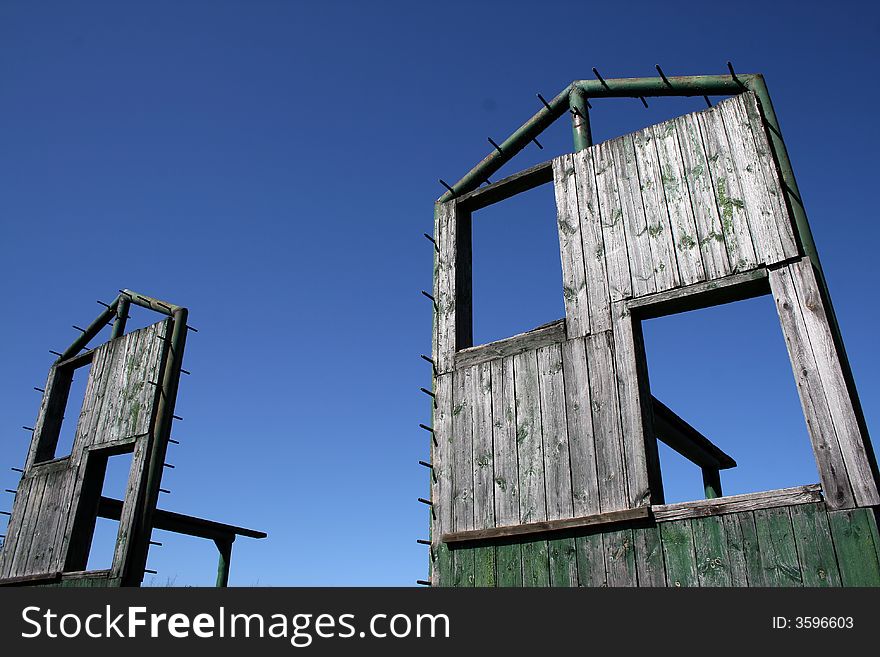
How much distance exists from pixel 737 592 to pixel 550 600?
1.18 m

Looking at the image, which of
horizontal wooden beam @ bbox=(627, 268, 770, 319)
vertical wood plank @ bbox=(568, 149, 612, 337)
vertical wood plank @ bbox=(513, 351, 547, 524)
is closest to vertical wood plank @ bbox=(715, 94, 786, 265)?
horizontal wooden beam @ bbox=(627, 268, 770, 319)

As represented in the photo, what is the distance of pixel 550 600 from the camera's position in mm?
4590

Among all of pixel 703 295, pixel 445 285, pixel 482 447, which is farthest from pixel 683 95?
pixel 482 447

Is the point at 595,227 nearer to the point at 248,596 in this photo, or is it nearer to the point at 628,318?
the point at 628,318

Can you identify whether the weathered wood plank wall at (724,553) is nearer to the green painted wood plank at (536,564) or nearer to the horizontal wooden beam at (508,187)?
the green painted wood plank at (536,564)

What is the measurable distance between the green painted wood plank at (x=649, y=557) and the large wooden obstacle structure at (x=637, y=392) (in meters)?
0.01

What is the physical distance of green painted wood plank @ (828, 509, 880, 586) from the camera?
4.57 m

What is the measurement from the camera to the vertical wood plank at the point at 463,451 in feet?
22.1

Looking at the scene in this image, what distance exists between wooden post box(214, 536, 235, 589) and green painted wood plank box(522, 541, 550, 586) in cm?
647

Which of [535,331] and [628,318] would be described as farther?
[535,331]

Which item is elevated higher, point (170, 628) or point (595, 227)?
point (595, 227)

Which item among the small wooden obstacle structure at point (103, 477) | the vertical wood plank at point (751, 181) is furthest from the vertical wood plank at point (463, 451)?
the small wooden obstacle structure at point (103, 477)

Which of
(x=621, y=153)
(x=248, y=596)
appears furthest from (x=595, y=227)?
(x=248, y=596)

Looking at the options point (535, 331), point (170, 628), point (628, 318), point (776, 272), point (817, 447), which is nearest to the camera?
point (170, 628)
